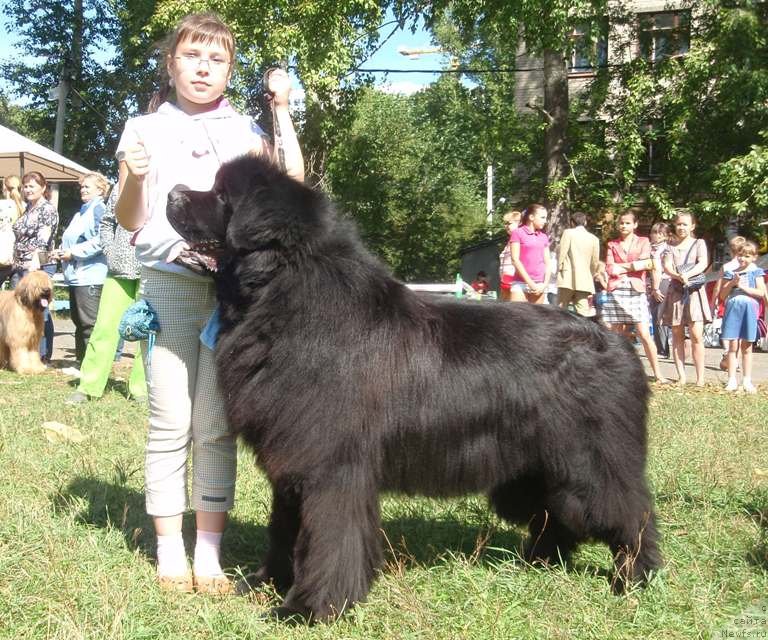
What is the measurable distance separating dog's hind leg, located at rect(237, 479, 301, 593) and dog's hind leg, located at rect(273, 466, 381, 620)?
0.31 meters

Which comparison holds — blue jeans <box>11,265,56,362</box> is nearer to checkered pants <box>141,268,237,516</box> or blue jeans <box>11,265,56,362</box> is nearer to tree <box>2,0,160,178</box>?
checkered pants <box>141,268,237,516</box>

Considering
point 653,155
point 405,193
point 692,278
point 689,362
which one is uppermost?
point 653,155

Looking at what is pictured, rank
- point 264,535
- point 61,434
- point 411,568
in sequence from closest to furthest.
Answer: point 411,568 → point 264,535 → point 61,434

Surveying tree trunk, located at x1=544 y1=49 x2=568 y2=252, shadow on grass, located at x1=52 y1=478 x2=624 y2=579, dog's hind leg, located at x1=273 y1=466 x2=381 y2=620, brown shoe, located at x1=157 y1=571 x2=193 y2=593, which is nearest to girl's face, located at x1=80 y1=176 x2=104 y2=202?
shadow on grass, located at x1=52 y1=478 x2=624 y2=579

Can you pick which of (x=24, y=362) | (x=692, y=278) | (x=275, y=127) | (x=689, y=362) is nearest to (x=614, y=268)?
(x=692, y=278)

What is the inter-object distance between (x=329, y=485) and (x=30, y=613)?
3.79 feet

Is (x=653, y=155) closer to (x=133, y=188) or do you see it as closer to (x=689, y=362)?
(x=689, y=362)

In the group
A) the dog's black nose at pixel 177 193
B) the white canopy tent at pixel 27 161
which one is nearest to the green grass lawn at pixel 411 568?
the dog's black nose at pixel 177 193

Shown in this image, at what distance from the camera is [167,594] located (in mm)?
3283

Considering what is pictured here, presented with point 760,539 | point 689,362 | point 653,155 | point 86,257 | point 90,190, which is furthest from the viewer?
point 653,155

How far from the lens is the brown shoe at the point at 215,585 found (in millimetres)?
3416

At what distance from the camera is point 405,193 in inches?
1393

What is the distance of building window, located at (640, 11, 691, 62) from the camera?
21430 mm

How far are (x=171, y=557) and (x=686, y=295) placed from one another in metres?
8.53
